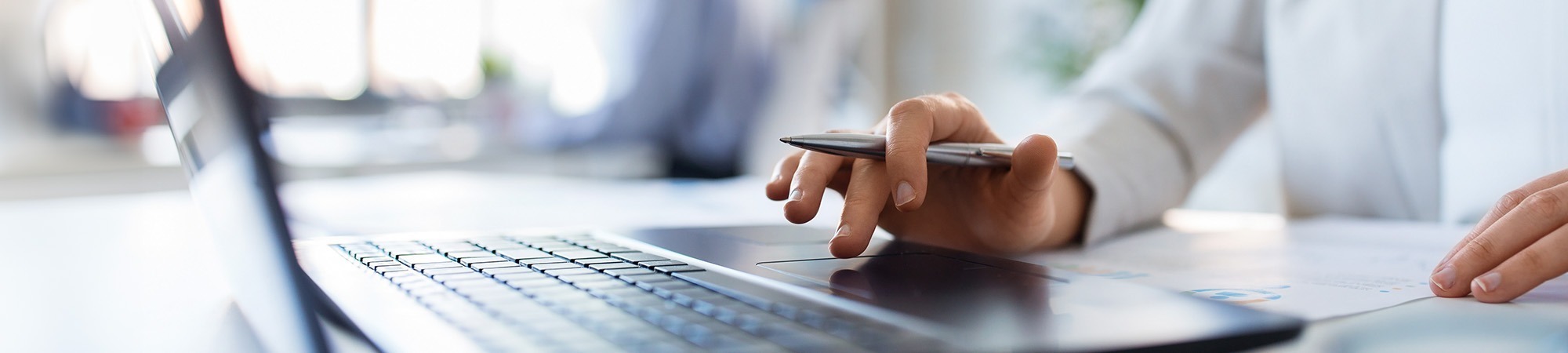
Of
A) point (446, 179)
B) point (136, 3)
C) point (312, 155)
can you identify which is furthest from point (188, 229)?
point (312, 155)

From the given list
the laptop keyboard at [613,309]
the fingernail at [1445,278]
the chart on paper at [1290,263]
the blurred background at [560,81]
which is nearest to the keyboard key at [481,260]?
the laptop keyboard at [613,309]

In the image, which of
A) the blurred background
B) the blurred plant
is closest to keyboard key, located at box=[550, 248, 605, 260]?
the blurred background

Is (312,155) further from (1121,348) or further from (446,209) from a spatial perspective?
(1121,348)

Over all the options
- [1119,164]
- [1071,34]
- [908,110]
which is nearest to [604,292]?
[908,110]

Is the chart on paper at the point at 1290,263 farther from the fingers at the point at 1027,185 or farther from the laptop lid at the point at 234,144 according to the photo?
the laptop lid at the point at 234,144

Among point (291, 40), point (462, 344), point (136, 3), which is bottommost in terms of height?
point (462, 344)

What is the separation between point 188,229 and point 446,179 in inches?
21.7

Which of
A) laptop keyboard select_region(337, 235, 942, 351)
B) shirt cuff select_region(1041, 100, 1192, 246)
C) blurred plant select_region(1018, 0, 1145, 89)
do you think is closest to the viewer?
laptop keyboard select_region(337, 235, 942, 351)

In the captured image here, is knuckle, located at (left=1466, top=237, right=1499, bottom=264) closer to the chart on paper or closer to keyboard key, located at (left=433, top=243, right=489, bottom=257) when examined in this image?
the chart on paper

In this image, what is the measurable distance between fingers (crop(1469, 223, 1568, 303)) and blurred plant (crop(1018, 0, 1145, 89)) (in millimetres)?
1703

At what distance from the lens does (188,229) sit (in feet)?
2.54

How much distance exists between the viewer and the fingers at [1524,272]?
0.33 meters

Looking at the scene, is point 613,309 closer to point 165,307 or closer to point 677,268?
point 677,268

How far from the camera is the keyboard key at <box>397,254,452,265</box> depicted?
0.39 m
